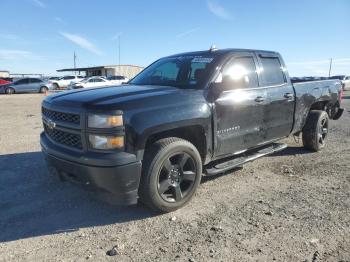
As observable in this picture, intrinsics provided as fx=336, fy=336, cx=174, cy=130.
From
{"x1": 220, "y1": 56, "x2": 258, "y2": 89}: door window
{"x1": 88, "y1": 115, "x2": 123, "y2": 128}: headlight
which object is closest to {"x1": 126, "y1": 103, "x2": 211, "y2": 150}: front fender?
{"x1": 88, "y1": 115, "x2": 123, "y2": 128}: headlight

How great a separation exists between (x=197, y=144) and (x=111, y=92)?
1.25m

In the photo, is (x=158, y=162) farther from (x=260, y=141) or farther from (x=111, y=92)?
(x=260, y=141)

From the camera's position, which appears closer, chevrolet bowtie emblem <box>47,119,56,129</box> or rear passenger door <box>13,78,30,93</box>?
chevrolet bowtie emblem <box>47,119,56,129</box>

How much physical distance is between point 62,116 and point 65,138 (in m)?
0.25

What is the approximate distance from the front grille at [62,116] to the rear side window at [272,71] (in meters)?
2.96

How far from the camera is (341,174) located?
5285 mm

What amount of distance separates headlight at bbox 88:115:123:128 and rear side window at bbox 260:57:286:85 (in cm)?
271

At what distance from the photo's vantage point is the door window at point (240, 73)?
4.39 m

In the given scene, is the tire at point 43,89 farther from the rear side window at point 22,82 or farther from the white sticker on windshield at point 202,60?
the white sticker on windshield at point 202,60

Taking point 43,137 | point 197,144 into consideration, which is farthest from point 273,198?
point 43,137

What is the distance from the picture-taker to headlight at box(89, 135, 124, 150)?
11.0 feet

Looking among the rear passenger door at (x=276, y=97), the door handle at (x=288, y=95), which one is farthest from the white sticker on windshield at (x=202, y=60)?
the door handle at (x=288, y=95)

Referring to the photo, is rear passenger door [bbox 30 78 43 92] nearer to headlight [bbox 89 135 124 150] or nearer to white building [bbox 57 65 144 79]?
white building [bbox 57 65 144 79]

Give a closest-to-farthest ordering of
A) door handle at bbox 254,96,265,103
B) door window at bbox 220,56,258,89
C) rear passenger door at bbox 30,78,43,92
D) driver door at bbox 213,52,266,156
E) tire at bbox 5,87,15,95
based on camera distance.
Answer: driver door at bbox 213,52,266,156, door window at bbox 220,56,258,89, door handle at bbox 254,96,265,103, tire at bbox 5,87,15,95, rear passenger door at bbox 30,78,43,92
